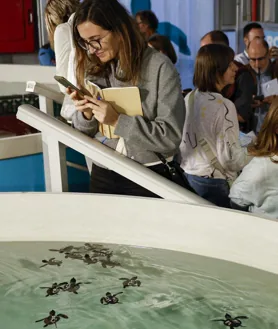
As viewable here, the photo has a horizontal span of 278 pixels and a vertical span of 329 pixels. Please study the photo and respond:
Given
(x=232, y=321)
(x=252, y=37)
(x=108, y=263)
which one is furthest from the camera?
(x=252, y=37)

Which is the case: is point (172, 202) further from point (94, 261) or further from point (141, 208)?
point (94, 261)

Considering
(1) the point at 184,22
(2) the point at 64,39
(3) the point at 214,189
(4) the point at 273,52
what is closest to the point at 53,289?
(3) the point at 214,189

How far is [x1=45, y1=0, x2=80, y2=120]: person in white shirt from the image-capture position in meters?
1.65

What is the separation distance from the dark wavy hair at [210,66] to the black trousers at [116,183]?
527mm

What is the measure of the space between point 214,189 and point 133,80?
552 millimetres

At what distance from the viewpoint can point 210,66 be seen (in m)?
1.94

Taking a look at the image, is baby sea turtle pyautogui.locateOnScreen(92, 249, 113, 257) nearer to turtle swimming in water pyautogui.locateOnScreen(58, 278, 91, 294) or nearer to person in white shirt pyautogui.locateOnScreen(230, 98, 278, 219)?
turtle swimming in water pyautogui.locateOnScreen(58, 278, 91, 294)

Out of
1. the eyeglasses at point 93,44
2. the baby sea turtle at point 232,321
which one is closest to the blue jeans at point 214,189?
the eyeglasses at point 93,44

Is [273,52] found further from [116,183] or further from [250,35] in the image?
[116,183]

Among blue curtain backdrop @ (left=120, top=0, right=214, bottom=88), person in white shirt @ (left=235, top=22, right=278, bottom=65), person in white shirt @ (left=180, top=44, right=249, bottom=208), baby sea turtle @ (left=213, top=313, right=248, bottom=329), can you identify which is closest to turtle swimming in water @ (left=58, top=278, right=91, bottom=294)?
baby sea turtle @ (left=213, top=313, right=248, bottom=329)

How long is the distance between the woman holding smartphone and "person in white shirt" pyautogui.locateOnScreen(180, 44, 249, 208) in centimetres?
39

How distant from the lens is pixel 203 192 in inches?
71.4

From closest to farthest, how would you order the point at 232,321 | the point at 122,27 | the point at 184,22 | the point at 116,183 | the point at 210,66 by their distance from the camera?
the point at 232,321
the point at 122,27
the point at 116,183
the point at 210,66
the point at 184,22

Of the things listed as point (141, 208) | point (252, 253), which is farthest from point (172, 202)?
point (252, 253)
